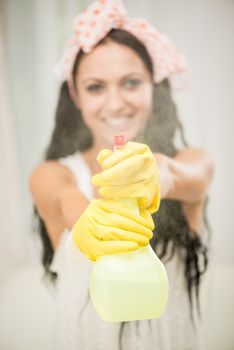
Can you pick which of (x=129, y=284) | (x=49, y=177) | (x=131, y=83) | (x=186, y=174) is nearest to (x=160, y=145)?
(x=186, y=174)

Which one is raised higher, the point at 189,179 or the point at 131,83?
the point at 131,83

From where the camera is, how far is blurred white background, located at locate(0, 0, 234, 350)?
147cm

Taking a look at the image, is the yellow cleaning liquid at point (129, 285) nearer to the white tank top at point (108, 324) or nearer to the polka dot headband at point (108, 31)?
the white tank top at point (108, 324)

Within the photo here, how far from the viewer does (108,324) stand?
1.36 m

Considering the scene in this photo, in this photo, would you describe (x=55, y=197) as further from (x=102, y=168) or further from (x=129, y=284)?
(x=129, y=284)

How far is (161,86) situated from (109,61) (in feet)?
0.64

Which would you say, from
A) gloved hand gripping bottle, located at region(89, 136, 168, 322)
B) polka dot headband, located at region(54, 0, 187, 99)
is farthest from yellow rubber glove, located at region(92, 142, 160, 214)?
polka dot headband, located at region(54, 0, 187, 99)

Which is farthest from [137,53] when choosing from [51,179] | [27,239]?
[27,239]

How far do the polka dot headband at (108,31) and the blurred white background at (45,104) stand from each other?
0.04 metres

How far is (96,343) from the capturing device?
1368 mm

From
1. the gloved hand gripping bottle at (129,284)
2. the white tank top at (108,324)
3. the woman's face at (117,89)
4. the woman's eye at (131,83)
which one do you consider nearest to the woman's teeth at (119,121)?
the woman's face at (117,89)

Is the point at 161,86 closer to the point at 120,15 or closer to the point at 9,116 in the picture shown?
the point at 120,15

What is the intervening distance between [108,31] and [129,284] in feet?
2.77

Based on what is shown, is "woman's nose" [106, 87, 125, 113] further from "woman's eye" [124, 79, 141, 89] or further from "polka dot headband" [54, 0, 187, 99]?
"polka dot headband" [54, 0, 187, 99]
